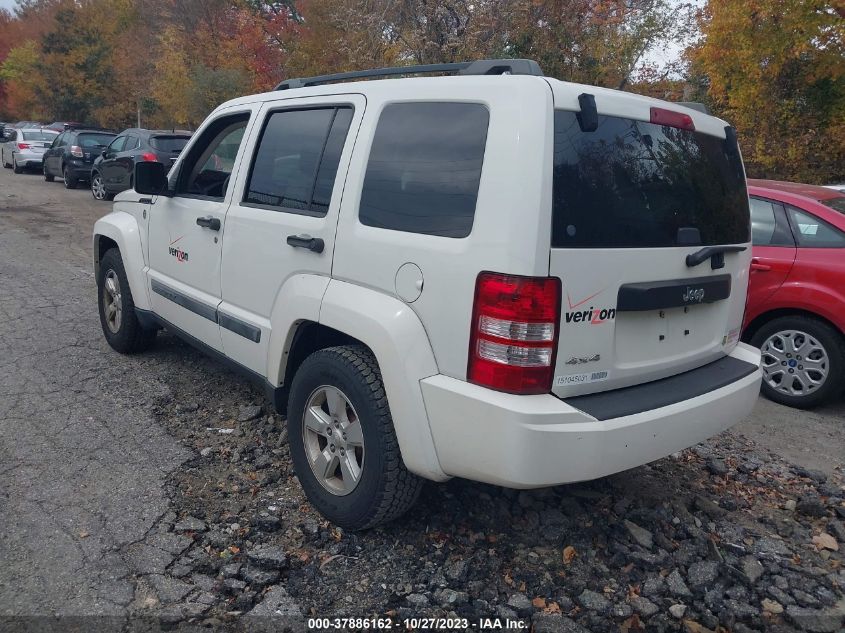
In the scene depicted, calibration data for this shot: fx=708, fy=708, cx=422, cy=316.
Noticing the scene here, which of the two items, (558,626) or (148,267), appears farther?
(148,267)

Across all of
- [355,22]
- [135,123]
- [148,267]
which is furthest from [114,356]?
[135,123]

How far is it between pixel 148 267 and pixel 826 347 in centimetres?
494

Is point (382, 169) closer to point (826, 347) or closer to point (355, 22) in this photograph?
point (826, 347)

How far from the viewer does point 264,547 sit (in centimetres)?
320

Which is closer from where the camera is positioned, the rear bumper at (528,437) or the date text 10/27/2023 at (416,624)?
the rear bumper at (528,437)

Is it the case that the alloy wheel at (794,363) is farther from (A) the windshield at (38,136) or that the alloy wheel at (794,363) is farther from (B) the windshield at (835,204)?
(A) the windshield at (38,136)

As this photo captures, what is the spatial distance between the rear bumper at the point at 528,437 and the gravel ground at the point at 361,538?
60 centimetres

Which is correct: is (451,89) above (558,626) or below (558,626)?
above

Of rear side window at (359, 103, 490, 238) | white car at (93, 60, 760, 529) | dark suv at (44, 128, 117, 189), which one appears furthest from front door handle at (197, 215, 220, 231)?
dark suv at (44, 128, 117, 189)

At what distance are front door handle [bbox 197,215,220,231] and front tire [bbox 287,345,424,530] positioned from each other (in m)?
1.21

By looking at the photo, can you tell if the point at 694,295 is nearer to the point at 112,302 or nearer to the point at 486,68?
the point at 486,68

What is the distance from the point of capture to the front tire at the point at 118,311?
538 cm

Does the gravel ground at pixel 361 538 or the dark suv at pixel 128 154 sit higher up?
the dark suv at pixel 128 154

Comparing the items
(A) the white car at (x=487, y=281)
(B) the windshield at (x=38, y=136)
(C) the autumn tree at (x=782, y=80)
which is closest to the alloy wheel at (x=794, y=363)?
(A) the white car at (x=487, y=281)
